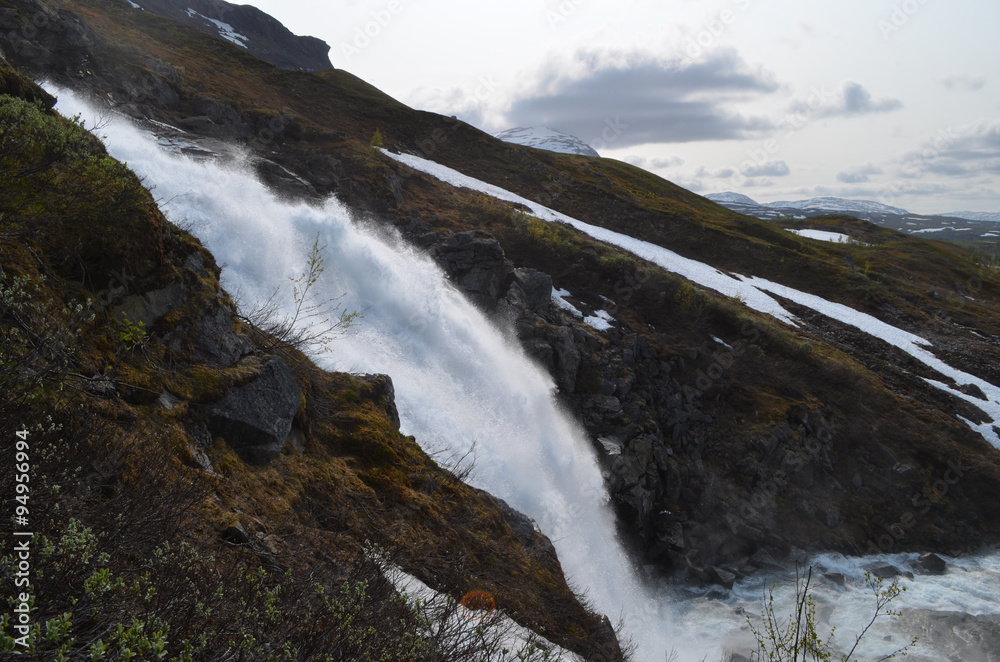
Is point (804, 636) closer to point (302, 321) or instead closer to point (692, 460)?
point (302, 321)

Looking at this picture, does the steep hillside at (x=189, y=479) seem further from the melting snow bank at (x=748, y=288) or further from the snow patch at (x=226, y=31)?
the snow patch at (x=226, y=31)

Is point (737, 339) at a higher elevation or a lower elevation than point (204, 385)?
higher

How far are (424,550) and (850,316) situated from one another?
1634 inches

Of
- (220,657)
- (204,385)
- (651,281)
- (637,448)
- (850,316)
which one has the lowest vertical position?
(637,448)

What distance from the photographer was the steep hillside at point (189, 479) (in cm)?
343

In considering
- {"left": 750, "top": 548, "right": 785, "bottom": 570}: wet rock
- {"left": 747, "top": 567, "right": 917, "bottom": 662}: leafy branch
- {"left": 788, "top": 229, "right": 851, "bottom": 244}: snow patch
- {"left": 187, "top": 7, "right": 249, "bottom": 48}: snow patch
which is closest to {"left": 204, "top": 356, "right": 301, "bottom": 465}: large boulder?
{"left": 747, "top": 567, "right": 917, "bottom": 662}: leafy branch

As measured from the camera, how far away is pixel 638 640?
15.4m

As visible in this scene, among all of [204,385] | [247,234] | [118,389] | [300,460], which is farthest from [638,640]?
[247,234]

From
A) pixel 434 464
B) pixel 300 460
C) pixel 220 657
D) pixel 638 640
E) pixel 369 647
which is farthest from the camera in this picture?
pixel 638 640

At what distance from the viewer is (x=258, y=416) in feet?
28.1

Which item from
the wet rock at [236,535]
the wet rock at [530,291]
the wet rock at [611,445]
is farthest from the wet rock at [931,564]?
the wet rock at [236,535]

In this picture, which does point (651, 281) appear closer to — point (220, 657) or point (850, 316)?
point (850, 316)

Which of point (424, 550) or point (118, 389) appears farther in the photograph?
point (424, 550)

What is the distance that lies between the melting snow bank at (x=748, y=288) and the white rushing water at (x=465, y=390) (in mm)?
16412
